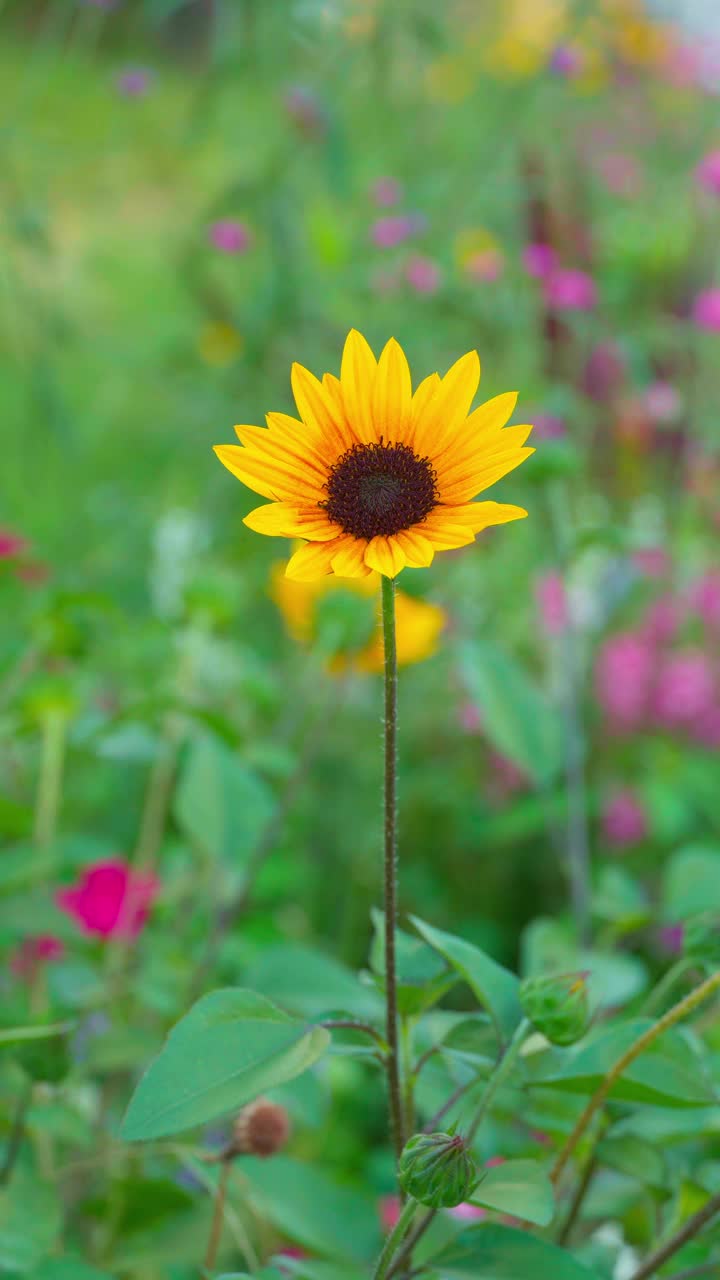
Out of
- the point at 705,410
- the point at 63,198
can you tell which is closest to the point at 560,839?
the point at 705,410

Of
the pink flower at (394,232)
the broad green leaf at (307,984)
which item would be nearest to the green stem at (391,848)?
the broad green leaf at (307,984)

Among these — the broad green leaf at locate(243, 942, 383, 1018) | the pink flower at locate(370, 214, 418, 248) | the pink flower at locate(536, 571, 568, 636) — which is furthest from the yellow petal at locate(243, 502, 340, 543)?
the pink flower at locate(370, 214, 418, 248)

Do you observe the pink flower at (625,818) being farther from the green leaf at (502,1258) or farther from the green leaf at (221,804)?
the green leaf at (502,1258)

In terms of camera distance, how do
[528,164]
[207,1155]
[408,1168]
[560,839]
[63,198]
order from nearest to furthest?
[408,1168] < [207,1155] < [560,839] < [528,164] < [63,198]

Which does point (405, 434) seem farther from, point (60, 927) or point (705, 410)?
point (705, 410)

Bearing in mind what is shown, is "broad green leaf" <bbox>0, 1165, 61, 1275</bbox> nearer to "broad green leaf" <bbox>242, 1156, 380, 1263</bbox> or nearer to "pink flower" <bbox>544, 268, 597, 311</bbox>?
"broad green leaf" <bbox>242, 1156, 380, 1263</bbox>
